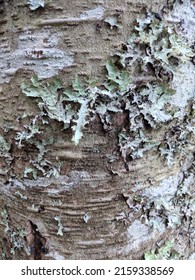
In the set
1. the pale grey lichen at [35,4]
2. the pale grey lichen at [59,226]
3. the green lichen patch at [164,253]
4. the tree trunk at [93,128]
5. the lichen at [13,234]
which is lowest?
the green lichen patch at [164,253]

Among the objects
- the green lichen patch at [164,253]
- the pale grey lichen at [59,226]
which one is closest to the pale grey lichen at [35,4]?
the pale grey lichen at [59,226]

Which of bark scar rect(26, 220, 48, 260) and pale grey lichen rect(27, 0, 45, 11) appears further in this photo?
bark scar rect(26, 220, 48, 260)

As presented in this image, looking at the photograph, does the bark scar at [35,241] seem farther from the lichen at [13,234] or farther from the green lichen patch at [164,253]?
the green lichen patch at [164,253]

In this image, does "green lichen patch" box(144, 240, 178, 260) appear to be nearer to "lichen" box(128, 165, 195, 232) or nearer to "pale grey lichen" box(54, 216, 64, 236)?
"lichen" box(128, 165, 195, 232)

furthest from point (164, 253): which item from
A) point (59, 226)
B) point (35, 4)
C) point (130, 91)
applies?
point (35, 4)

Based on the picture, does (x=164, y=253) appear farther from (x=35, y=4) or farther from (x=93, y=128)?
(x=35, y=4)

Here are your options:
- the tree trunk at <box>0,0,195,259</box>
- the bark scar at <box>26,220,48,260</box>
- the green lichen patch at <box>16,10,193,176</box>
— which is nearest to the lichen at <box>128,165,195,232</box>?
the tree trunk at <box>0,0,195,259</box>

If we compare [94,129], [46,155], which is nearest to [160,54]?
[94,129]
